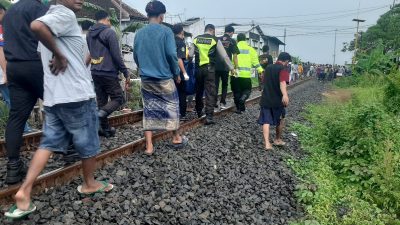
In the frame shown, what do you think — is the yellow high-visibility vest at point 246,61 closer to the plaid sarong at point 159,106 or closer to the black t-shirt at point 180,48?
the black t-shirt at point 180,48

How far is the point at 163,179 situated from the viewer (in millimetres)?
4355

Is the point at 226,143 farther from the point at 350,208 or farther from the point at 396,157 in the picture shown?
the point at 396,157

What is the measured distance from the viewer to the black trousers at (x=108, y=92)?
19.0 feet

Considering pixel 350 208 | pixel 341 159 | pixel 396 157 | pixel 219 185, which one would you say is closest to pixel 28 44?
pixel 219 185

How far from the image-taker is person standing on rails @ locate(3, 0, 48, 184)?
3.62 meters

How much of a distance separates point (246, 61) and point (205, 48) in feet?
6.87

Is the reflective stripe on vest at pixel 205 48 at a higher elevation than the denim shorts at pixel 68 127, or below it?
higher

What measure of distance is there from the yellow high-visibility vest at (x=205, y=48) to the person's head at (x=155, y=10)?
2.74 metres

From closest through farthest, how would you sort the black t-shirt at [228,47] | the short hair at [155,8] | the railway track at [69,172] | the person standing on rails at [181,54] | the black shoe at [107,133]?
1. the railway track at [69,172]
2. the short hair at [155,8]
3. the black shoe at [107,133]
4. the person standing on rails at [181,54]
5. the black t-shirt at [228,47]

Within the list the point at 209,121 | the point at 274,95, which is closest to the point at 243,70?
the point at 209,121

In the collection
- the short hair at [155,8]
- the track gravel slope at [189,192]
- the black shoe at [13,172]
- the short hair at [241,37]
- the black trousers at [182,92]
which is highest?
the short hair at [155,8]

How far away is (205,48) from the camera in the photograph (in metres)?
7.79

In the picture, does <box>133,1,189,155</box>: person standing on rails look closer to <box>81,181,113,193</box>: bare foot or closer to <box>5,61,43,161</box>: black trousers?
<box>81,181,113,193</box>: bare foot

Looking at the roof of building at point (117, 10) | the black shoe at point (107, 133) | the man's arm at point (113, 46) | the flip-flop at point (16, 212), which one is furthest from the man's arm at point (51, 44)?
the roof of building at point (117, 10)
